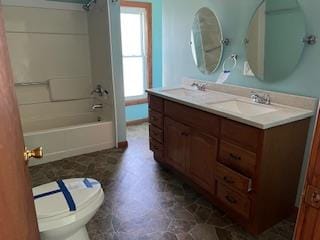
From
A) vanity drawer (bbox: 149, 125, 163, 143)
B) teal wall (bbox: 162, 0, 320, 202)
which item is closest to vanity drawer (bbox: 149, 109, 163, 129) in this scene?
vanity drawer (bbox: 149, 125, 163, 143)

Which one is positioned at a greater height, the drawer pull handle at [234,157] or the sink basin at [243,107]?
the sink basin at [243,107]

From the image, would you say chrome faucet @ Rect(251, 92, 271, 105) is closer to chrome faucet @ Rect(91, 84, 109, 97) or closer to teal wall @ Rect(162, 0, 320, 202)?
teal wall @ Rect(162, 0, 320, 202)

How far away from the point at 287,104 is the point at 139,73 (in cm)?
271

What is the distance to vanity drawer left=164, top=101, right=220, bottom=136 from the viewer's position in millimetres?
1959

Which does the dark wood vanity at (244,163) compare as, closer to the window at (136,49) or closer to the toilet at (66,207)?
the toilet at (66,207)

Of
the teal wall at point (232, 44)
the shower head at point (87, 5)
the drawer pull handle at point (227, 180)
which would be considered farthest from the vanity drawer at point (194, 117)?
the shower head at point (87, 5)

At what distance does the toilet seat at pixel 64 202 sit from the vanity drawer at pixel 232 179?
0.90m

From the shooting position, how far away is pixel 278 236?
1.83m

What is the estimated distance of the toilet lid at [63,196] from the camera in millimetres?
1393

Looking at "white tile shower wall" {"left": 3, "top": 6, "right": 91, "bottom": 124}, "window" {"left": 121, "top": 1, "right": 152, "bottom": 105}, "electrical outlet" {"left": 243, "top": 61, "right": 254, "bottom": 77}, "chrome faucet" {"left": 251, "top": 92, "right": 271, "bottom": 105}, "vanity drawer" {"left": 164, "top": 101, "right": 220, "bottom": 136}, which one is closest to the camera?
"vanity drawer" {"left": 164, "top": 101, "right": 220, "bottom": 136}

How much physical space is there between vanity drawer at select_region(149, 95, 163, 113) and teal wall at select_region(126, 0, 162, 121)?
1601 millimetres

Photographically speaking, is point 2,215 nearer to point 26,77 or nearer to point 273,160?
point 273,160

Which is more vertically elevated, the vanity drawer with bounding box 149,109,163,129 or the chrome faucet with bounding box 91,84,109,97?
the chrome faucet with bounding box 91,84,109,97

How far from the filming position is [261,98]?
213 cm
